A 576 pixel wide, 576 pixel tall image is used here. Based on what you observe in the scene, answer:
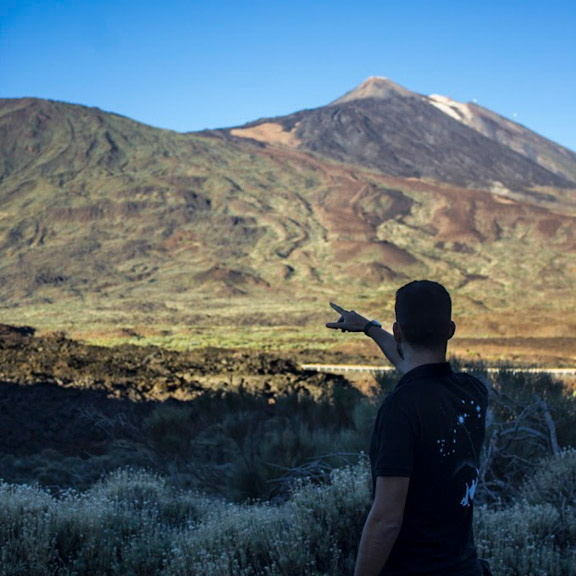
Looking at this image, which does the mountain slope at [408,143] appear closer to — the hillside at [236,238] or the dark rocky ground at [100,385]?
the hillside at [236,238]

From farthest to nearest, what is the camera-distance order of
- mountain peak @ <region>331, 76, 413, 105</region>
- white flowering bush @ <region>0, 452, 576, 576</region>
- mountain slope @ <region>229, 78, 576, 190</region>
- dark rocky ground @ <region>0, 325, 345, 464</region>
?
1. mountain peak @ <region>331, 76, 413, 105</region>
2. mountain slope @ <region>229, 78, 576, 190</region>
3. dark rocky ground @ <region>0, 325, 345, 464</region>
4. white flowering bush @ <region>0, 452, 576, 576</region>

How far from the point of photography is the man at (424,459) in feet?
7.78

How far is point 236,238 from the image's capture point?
60.5 metres

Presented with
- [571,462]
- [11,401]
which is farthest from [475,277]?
[571,462]

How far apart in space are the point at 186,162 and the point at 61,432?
64370mm

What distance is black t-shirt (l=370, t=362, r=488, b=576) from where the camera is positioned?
241 cm

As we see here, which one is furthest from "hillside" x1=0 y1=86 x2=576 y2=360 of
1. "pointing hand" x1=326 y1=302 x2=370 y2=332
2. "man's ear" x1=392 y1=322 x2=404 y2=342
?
"man's ear" x1=392 y1=322 x2=404 y2=342

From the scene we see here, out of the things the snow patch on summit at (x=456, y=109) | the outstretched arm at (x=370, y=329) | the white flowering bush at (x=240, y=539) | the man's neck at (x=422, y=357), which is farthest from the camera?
the snow patch on summit at (x=456, y=109)

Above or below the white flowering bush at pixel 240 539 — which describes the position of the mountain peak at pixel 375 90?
above

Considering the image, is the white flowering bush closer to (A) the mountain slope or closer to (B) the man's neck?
(B) the man's neck

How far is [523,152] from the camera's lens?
131 m

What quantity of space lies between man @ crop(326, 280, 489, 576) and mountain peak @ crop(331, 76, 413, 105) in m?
128

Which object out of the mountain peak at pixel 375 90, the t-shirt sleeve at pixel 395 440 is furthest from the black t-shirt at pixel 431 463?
the mountain peak at pixel 375 90

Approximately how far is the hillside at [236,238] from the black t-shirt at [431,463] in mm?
25916
